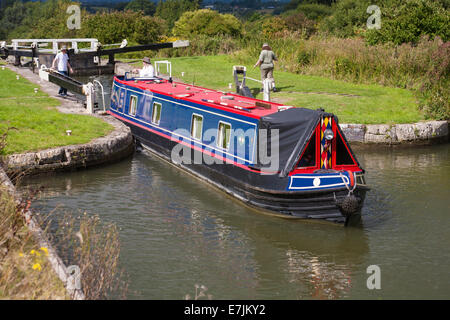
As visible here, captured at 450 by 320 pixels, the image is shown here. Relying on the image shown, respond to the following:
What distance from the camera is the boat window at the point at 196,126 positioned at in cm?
1201

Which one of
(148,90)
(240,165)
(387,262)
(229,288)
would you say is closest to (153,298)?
(229,288)

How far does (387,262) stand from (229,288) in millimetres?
2299

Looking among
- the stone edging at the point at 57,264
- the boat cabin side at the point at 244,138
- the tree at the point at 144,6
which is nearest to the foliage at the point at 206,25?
the boat cabin side at the point at 244,138

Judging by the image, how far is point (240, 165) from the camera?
1044 centimetres

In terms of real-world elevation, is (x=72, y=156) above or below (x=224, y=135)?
below

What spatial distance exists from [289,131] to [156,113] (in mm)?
4989

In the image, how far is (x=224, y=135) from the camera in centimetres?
1120

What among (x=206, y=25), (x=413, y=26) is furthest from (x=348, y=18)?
(x=413, y=26)

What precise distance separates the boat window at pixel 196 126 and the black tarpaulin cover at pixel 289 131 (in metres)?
2.34

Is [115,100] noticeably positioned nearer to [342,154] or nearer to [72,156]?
[72,156]

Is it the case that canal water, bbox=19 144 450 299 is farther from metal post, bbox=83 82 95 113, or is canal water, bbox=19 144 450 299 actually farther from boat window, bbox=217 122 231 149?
metal post, bbox=83 82 95 113

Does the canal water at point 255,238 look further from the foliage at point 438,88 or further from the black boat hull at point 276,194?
the foliage at point 438,88

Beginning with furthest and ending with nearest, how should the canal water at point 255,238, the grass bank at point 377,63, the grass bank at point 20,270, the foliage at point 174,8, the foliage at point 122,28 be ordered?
the foliage at point 174,8 → the foliage at point 122,28 → the grass bank at point 377,63 → the canal water at point 255,238 → the grass bank at point 20,270

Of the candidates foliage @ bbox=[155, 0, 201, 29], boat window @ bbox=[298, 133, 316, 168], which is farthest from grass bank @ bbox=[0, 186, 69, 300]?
foliage @ bbox=[155, 0, 201, 29]
